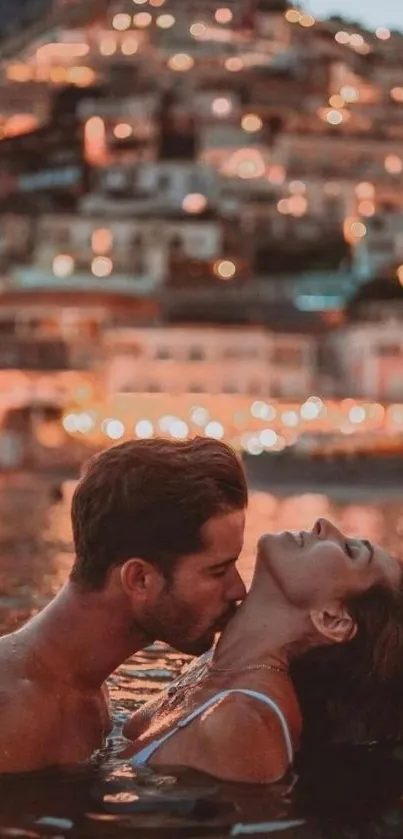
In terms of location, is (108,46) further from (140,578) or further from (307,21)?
(140,578)

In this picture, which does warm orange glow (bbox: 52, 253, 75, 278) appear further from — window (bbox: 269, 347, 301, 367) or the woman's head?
the woman's head

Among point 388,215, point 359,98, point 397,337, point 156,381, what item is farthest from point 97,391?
point 359,98

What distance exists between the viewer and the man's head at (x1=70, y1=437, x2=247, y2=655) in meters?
4.63

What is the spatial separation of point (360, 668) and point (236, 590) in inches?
20.8

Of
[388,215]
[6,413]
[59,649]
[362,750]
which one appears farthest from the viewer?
[388,215]

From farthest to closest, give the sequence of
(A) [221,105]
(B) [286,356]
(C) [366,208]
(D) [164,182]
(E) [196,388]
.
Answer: (A) [221,105] < (D) [164,182] < (C) [366,208] < (B) [286,356] < (E) [196,388]

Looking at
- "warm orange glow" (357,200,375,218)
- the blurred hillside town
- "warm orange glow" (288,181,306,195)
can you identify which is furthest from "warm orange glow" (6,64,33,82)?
"warm orange glow" (357,200,375,218)

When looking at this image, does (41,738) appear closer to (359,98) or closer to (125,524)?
(125,524)

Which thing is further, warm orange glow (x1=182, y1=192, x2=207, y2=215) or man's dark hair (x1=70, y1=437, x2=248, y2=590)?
warm orange glow (x1=182, y1=192, x2=207, y2=215)

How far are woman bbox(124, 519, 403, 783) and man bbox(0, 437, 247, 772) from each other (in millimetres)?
127

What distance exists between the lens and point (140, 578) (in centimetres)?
474

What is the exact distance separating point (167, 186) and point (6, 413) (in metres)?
26.9

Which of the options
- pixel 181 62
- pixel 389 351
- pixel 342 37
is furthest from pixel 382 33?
pixel 389 351

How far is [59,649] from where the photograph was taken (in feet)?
16.4
